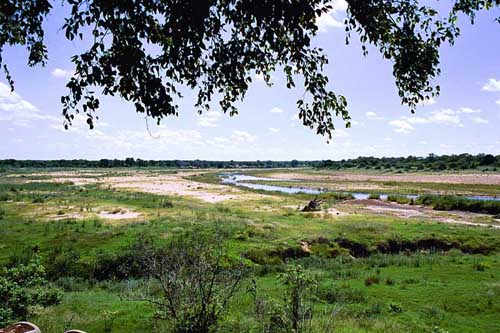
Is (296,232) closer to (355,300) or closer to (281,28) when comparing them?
(355,300)

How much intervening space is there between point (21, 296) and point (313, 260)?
53.6ft

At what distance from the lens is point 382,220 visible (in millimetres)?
38844

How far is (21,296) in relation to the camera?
13.5m

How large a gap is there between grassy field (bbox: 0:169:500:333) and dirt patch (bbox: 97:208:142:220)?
11 cm

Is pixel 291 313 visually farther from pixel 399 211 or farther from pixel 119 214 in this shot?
pixel 399 211

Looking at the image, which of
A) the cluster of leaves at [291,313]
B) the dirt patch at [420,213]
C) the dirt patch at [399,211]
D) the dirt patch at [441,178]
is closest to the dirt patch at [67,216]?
the cluster of leaves at [291,313]

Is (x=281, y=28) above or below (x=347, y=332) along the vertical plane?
above

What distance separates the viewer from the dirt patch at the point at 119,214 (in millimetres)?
37866

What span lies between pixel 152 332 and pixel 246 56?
9220 millimetres

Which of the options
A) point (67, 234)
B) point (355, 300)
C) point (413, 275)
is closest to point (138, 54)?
point (355, 300)

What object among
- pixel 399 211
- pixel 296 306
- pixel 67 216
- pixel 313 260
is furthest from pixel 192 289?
pixel 399 211

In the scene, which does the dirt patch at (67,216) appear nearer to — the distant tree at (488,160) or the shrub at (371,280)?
the shrub at (371,280)

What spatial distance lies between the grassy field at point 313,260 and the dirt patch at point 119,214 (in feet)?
0.35

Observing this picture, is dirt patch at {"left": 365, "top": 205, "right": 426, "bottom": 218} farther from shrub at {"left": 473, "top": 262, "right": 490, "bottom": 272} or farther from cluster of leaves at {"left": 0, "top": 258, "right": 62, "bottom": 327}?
cluster of leaves at {"left": 0, "top": 258, "right": 62, "bottom": 327}
